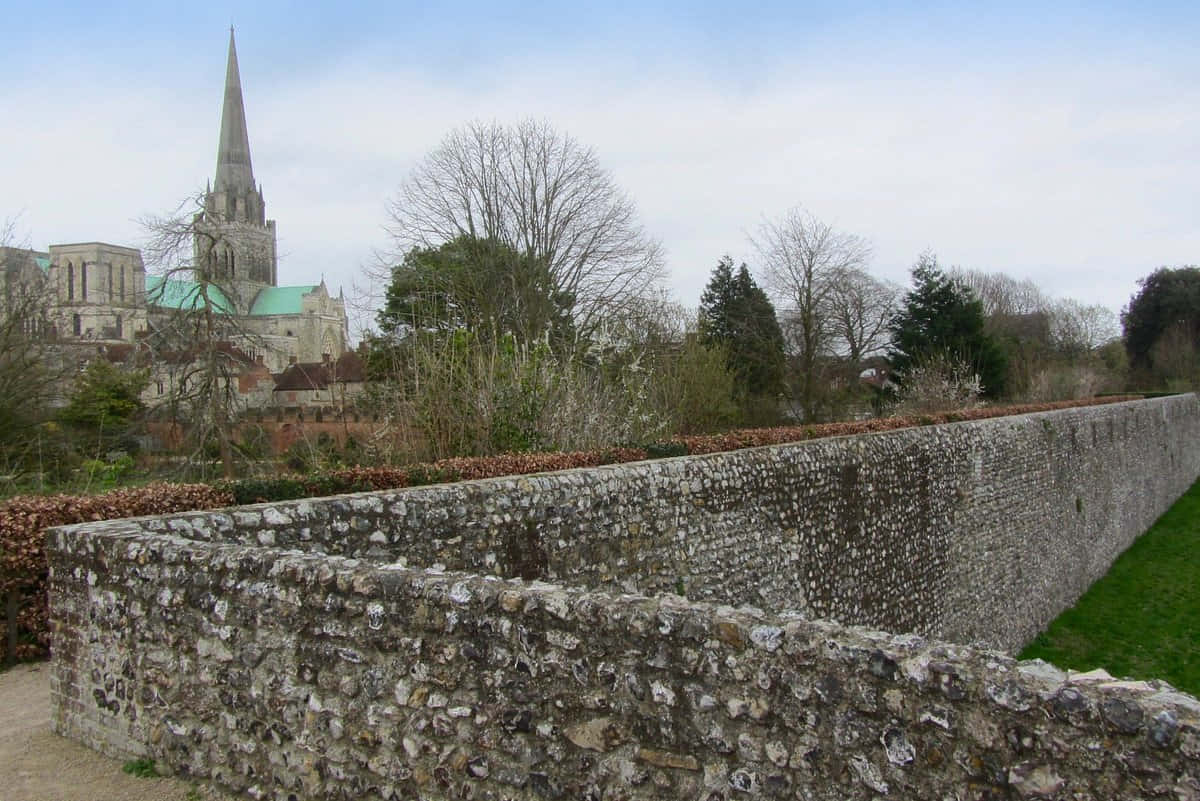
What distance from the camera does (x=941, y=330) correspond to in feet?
117

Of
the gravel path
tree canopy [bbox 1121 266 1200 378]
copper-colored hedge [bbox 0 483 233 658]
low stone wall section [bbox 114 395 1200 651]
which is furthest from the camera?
tree canopy [bbox 1121 266 1200 378]

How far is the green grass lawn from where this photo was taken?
13.5 m

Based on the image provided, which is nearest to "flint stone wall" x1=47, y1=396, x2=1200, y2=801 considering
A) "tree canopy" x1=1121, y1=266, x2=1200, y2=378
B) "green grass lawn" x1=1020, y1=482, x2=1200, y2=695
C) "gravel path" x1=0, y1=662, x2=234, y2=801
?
"gravel path" x1=0, y1=662, x2=234, y2=801

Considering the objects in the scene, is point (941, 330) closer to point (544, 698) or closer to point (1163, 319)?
point (1163, 319)

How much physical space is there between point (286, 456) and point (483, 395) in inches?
264

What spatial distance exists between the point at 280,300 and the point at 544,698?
87.4 meters

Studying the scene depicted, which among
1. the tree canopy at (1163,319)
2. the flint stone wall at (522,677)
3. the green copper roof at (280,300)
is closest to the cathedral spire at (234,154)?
the green copper roof at (280,300)

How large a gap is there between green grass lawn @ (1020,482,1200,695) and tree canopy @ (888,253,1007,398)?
14.5 meters

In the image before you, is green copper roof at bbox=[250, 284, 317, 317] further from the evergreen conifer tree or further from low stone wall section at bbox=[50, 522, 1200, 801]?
low stone wall section at bbox=[50, 522, 1200, 801]

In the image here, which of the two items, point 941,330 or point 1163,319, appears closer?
point 941,330

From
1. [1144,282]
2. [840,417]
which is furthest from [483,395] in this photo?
[1144,282]

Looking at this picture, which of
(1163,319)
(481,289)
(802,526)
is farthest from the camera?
(1163,319)

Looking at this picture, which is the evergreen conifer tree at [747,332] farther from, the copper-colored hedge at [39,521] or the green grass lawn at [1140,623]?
the copper-colored hedge at [39,521]

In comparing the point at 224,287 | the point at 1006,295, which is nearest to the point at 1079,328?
the point at 1006,295
